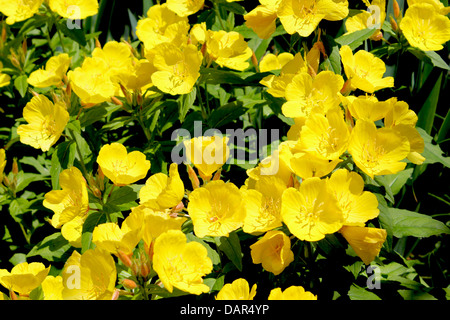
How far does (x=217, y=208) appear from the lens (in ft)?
4.93

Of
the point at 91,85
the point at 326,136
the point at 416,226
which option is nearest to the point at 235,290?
the point at 326,136

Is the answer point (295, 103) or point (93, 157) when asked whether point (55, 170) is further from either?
point (295, 103)

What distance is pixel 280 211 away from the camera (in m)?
1.44

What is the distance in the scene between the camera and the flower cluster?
1394mm

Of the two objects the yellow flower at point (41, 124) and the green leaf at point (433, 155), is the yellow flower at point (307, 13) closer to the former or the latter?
the green leaf at point (433, 155)

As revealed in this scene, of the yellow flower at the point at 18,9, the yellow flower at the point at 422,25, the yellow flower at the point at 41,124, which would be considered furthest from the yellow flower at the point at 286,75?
the yellow flower at the point at 18,9

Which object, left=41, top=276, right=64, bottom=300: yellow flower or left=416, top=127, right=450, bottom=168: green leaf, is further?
left=416, top=127, right=450, bottom=168: green leaf

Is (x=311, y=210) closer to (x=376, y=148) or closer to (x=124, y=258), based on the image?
(x=376, y=148)

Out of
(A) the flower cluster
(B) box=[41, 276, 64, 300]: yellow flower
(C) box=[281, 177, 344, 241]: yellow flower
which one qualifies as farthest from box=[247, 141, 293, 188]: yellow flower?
(B) box=[41, 276, 64, 300]: yellow flower

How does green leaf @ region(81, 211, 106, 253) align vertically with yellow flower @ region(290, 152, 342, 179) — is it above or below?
below

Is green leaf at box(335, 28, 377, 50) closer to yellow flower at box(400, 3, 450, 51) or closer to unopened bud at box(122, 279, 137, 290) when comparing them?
yellow flower at box(400, 3, 450, 51)

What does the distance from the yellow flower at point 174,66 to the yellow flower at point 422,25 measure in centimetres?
83

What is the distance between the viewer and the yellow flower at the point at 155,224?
4.58ft

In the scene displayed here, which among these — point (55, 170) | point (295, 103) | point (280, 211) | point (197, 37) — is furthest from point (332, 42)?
point (55, 170)
